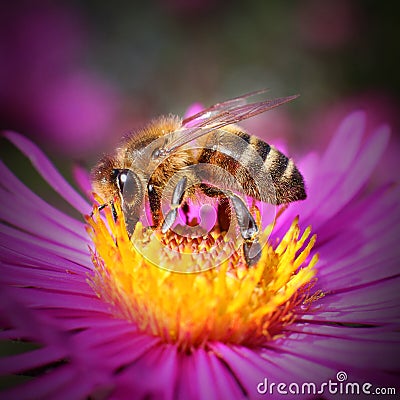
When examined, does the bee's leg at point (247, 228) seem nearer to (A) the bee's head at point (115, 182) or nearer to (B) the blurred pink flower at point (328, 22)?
(A) the bee's head at point (115, 182)

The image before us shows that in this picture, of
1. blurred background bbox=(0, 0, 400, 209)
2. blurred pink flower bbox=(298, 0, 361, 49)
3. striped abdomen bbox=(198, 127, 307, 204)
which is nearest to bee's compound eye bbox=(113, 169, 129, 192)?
striped abdomen bbox=(198, 127, 307, 204)

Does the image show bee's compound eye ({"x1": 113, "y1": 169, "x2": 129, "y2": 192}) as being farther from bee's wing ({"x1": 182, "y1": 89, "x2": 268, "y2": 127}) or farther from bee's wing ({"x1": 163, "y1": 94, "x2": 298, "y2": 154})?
bee's wing ({"x1": 182, "y1": 89, "x2": 268, "y2": 127})

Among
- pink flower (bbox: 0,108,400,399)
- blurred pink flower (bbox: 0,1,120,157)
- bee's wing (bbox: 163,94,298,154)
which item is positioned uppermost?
blurred pink flower (bbox: 0,1,120,157)

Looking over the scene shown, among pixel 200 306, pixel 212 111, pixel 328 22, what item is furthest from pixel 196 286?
pixel 328 22

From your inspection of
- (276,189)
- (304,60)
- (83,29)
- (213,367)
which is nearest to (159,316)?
(213,367)

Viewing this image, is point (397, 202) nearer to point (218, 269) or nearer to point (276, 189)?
point (276, 189)

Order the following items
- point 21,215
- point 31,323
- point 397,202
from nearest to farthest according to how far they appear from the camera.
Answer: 1. point 31,323
2. point 21,215
3. point 397,202

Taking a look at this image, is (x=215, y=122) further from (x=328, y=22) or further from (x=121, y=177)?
(x=328, y=22)

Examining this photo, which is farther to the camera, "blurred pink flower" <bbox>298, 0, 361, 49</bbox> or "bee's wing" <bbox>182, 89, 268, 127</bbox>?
"blurred pink flower" <bbox>298, 0, 361, 49</bbox>
